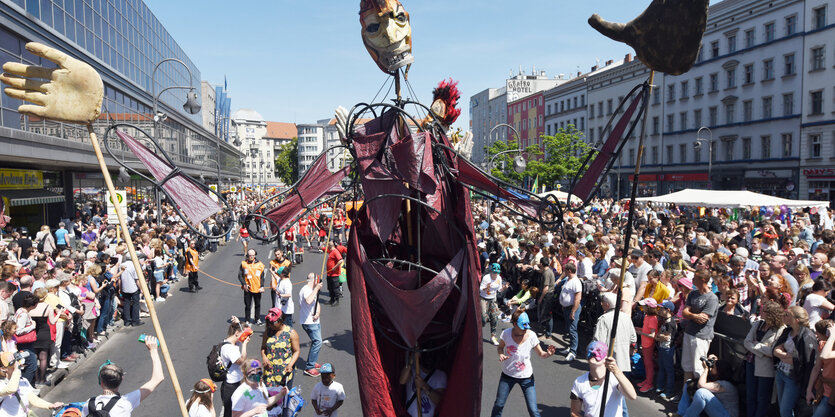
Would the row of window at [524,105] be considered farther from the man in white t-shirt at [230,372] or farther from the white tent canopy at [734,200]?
the man in white t-shirt at [230,372]

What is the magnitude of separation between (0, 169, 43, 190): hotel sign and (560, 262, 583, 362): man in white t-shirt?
1781cm

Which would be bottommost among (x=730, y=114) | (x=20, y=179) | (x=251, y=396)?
(x=251, y=396)

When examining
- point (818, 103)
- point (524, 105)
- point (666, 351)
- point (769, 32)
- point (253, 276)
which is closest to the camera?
point (666, 351)

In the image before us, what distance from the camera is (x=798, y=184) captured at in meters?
35.1

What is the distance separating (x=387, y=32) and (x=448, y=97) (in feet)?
5.34

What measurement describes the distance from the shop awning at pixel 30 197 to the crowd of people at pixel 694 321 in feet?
53.1

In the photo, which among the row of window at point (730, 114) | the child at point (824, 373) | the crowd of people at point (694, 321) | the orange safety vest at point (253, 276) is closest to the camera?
the child at point (824, 373)

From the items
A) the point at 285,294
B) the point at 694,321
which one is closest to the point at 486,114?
the point at 285,294

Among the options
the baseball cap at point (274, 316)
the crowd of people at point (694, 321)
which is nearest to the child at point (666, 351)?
the crowd of people at point (694, 321)

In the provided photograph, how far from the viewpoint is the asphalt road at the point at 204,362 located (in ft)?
24.0

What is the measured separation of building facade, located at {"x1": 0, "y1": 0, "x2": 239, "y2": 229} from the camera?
15086 mm

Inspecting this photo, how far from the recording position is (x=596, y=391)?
536 cm

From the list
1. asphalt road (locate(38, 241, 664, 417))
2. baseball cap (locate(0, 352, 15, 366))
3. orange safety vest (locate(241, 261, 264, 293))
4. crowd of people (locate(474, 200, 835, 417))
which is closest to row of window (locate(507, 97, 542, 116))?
crowd of people (locate(474, 200, 835, 417))

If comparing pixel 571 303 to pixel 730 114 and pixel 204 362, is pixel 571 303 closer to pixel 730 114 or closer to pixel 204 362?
pixel 204 362
